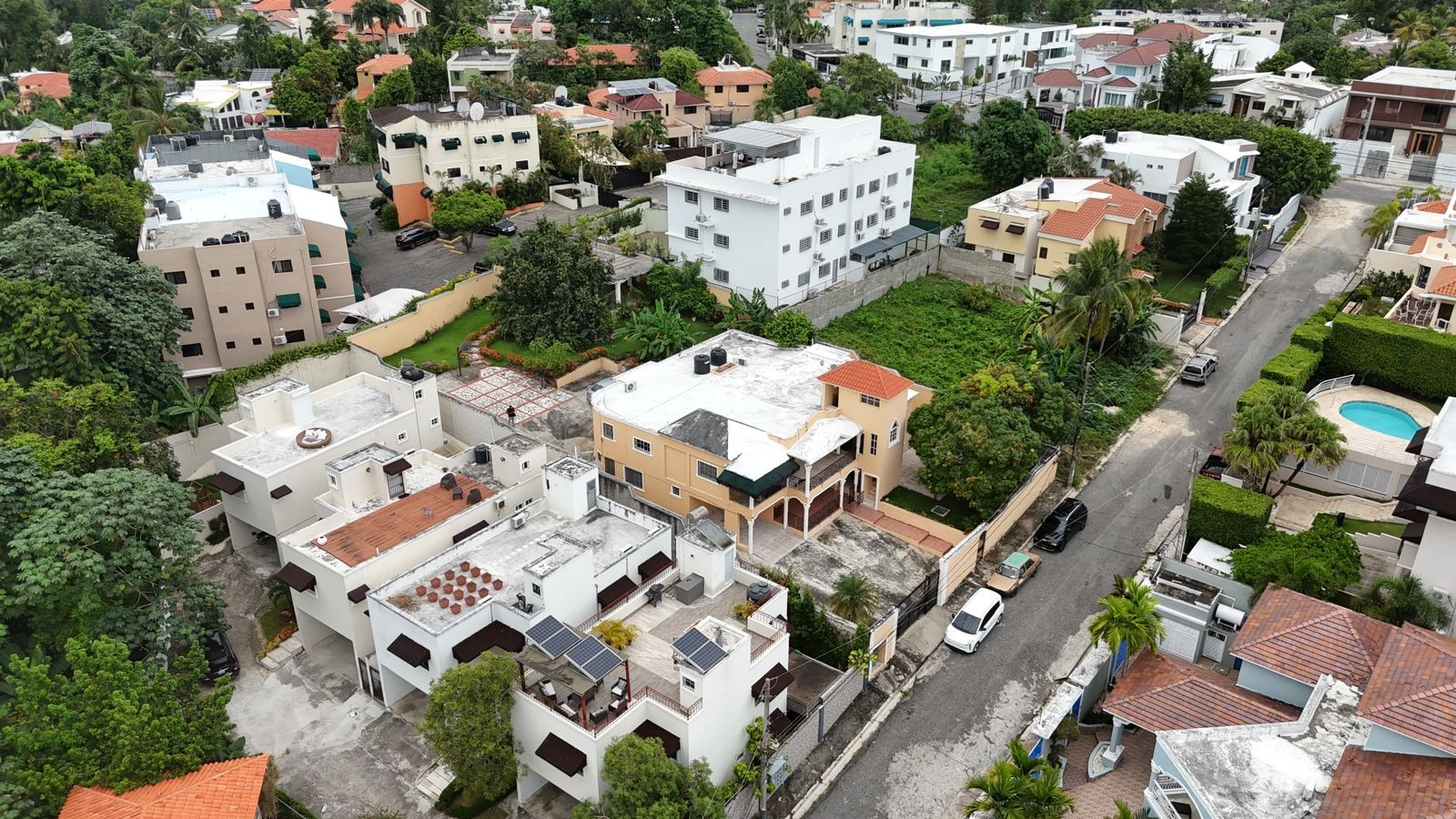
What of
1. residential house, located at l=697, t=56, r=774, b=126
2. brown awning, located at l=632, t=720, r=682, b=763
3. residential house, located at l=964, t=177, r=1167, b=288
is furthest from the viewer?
residential house, located at l=697, t=56, r=774, b=126

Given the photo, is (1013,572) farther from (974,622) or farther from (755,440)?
(755,440)

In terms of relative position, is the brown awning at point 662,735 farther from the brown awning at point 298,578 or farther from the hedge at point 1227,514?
the hedge at point 1227,514

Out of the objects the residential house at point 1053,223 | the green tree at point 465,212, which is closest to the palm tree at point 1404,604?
the residential house at point 1053,223

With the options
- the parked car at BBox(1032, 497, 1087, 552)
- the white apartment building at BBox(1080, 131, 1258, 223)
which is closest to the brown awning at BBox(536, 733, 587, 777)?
the parked car at BBox(1032, 497, 1087, 552)

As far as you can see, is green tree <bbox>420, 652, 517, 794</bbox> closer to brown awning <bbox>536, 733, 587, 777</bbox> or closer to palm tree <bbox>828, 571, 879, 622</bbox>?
brown awning <bbox>536, 733, 587, 777</bbox>

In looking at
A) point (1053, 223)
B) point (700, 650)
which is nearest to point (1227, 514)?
point (700, 650)

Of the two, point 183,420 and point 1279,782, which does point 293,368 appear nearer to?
point 183,420
